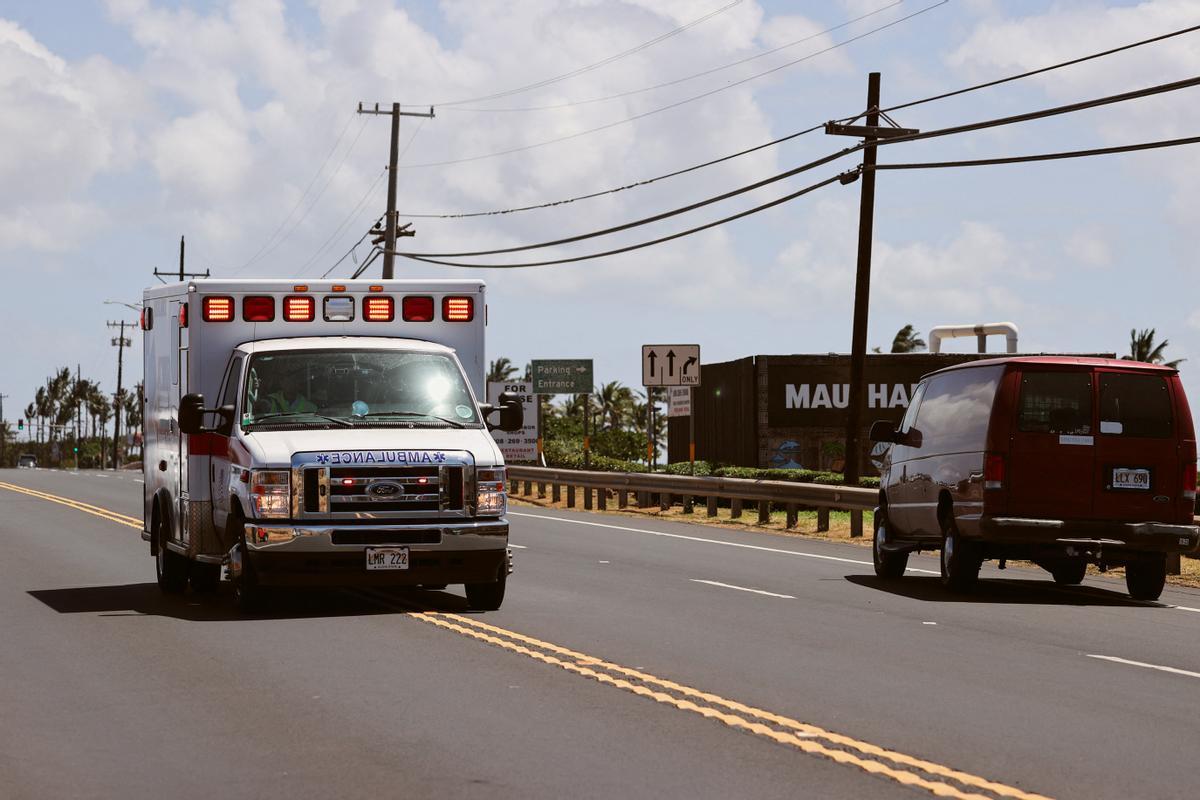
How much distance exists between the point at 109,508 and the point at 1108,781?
30.6 meters

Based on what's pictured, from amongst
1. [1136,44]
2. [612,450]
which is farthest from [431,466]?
[612,450]

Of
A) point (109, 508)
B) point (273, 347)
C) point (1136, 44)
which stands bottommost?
point (109, 508)

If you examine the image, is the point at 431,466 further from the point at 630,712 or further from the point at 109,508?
the point at 109,508

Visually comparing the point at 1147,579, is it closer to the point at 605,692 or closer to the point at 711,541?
the point at 605,692

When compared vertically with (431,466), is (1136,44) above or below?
above

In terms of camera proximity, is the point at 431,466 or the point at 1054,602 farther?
the point at 1054,602

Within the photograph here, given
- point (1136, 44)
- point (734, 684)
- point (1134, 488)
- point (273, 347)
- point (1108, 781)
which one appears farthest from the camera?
point (1136, 44)

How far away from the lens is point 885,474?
1955cm

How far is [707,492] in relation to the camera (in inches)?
1242

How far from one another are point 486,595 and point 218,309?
3534 millimetres

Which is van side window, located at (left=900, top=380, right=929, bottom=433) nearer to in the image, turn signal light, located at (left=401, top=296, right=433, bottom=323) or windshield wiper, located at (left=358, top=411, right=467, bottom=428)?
turn signal light, located at (left=401, top=296, right=433, bottom=323)

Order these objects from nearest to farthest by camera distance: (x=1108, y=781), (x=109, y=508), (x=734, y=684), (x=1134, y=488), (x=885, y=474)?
(x=1108, y=781), (x=734, y=684), (x=1134, y=488), (x=885, y=474), (x=109, y=508)

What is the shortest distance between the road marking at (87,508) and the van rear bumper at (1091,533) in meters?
16.2

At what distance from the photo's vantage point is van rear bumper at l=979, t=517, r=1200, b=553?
1611 cm
